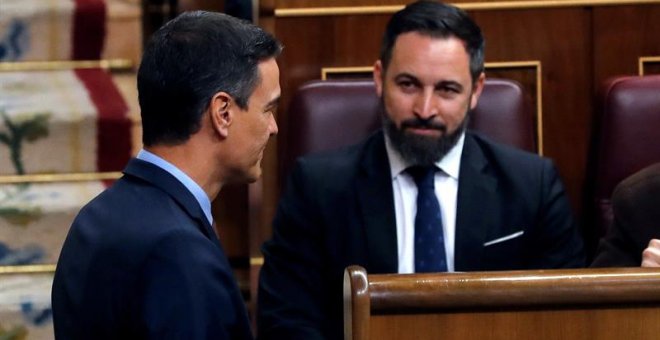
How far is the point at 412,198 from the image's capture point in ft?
4.44

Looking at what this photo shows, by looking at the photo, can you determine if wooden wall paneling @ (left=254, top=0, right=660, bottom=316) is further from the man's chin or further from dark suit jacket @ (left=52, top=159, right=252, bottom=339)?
dark suit jacket @ (left=52, top=159, right=252, bottom=339)

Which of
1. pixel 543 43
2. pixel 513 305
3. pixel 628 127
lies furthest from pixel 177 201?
pixel 543 43

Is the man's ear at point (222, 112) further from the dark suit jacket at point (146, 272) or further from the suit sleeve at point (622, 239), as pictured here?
the suit sleeve at point (622, 239)

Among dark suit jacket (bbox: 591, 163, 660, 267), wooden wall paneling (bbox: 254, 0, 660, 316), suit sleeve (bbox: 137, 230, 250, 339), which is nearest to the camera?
suit sleeve (bbox: 137, 230, 250, 339)

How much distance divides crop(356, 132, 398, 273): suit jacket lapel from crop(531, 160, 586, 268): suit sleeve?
0.50 ft

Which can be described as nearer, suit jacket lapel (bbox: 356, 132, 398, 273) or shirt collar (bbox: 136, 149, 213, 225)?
shirt collar (bbox: 136, 149, 213, 225)

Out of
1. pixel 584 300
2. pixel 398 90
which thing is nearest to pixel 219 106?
pixel 584 300

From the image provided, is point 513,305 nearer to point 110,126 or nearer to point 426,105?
point 426,105

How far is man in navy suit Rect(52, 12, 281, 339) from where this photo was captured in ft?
2.61

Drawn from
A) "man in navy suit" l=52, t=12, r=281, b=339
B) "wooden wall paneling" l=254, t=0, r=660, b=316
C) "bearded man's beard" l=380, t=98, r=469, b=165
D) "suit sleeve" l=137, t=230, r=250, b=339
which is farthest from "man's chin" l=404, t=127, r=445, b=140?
"suit sleeve" l=137, t=230, r=250, b=339

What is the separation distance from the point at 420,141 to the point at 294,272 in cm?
18

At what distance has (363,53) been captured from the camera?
1564 millimetres

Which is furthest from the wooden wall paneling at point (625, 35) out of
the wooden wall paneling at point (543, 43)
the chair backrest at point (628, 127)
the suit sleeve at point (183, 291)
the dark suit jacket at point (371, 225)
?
the suit sleeve at point (183, 291)

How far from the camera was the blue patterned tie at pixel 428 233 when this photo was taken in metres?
1.32
